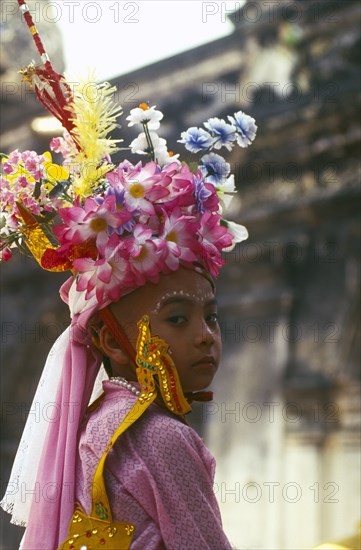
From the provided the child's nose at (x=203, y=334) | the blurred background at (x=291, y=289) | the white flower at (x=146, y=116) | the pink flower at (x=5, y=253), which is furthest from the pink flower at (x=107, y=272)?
the blurred background at (x=291, y=289)

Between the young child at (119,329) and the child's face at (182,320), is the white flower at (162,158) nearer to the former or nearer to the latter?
the young child at (119,329)

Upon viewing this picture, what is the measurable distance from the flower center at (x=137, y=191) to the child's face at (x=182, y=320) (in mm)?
229

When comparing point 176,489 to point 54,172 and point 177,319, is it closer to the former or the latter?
point 177,319

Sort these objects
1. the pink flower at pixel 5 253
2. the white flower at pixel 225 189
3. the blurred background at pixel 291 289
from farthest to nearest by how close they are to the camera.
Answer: the blurred background at pixel 291 289 < the white flower at pixel 225 189 < the pink flower at pixel 5 253

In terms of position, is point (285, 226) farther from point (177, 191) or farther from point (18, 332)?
point (177, 191)

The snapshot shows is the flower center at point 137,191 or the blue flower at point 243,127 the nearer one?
the flower center at point 137,191

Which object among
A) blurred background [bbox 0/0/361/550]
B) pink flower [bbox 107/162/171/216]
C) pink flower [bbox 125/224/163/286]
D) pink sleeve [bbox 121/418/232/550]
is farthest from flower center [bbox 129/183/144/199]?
blurred background [bbox 0/0/361/550]

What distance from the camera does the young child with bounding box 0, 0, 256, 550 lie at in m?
2.17

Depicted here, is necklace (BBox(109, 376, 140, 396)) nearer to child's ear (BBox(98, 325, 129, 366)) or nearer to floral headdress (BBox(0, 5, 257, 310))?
child's ear (BBox(98, 325, 129, 366))

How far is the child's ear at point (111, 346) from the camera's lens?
2.44m

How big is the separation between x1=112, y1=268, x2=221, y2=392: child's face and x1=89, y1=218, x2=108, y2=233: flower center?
20 cm

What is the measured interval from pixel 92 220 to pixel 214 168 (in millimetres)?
525

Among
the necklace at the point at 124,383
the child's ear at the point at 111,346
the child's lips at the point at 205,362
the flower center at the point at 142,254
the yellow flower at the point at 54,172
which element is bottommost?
the necklace at the point at 124,383

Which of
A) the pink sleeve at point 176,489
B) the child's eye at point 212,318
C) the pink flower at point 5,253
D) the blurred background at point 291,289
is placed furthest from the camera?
the blurred background at point 291,289
